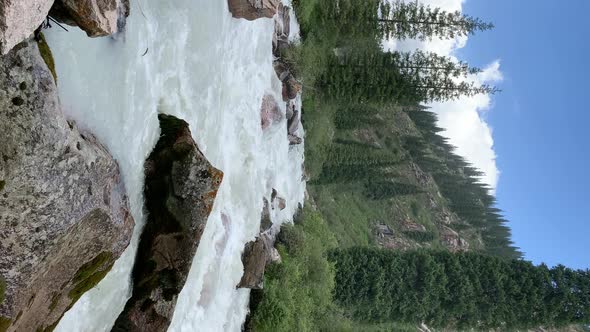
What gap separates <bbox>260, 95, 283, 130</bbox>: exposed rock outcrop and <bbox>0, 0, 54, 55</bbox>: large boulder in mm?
18402

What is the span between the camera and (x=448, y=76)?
4366 cm

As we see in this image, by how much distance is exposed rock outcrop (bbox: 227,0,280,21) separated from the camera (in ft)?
68.4

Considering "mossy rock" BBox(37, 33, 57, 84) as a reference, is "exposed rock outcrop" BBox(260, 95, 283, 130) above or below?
below

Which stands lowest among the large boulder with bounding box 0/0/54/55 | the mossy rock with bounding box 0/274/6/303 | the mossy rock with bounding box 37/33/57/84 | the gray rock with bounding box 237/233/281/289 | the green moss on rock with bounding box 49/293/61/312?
the gray rock with bounding box 237/233/281/289

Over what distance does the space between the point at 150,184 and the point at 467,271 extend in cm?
4240

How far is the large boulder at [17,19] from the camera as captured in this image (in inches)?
261

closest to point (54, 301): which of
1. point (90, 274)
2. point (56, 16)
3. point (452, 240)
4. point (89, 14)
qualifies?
point (90, 274)

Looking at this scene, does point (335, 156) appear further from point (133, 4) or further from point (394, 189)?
point (133, 4)

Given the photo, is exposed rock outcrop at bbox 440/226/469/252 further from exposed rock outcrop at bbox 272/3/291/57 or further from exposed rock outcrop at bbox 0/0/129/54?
exposed rock outcrop at bbox 0/0/129/54

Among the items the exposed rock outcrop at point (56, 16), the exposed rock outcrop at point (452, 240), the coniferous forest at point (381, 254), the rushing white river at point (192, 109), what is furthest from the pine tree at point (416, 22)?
the exposed rock outcrop at point (452, 240)

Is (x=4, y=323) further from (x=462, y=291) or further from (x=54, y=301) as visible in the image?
(x=462, y=291)

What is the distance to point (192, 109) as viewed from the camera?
1714 cm

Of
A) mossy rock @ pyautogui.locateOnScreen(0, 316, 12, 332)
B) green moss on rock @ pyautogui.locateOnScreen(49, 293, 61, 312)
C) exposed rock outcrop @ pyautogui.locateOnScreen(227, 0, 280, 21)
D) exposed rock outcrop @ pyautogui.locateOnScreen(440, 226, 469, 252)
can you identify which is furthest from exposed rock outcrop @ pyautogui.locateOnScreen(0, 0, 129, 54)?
exposed rock outcrop @ pyautogui.locateOnScreen(440, 226, 469, 252)

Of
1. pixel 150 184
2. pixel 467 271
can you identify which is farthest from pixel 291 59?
pixel 467 271
